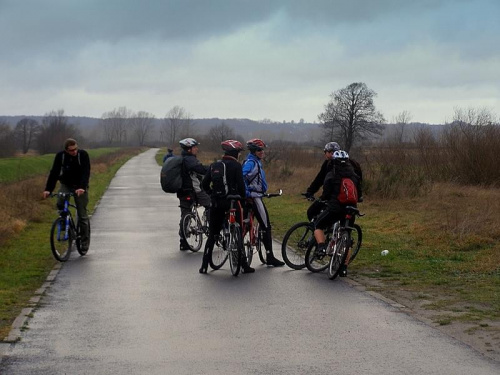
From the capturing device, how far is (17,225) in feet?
56.4

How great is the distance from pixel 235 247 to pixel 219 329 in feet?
11.5

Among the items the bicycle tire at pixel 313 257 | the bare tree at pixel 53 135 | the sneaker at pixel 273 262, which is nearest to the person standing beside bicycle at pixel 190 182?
the sneaker at pixel 273 262

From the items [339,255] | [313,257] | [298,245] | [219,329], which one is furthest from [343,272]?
[219,329]

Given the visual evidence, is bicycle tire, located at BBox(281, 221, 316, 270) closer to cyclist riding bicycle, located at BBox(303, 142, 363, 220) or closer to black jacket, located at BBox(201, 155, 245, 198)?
cyclist riding bicycle, located at BBox(303, 142, 363, 220)

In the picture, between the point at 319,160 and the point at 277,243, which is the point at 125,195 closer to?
the point at 319,160

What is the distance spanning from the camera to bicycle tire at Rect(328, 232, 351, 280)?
10.5m

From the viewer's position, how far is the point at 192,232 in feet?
45.6

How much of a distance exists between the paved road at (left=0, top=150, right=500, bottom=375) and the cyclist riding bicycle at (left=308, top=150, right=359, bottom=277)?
575 mm

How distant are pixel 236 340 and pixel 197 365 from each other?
0.93 meters

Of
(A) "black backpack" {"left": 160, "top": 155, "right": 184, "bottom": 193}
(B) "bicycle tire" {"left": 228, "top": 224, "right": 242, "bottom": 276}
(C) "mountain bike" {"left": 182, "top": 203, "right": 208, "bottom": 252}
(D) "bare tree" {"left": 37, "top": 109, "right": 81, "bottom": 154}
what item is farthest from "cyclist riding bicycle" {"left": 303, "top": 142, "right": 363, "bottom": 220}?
(D) "bare tree" {"left": 37, "top": 109, "right": 81, "bottom": 154}

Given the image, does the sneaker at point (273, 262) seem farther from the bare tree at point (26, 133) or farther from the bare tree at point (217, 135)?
the bare tree at point (26, 133)

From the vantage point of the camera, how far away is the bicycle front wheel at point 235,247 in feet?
35.3

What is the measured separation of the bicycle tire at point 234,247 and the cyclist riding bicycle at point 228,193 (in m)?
0.18

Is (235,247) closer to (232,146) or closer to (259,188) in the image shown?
(259,188)
